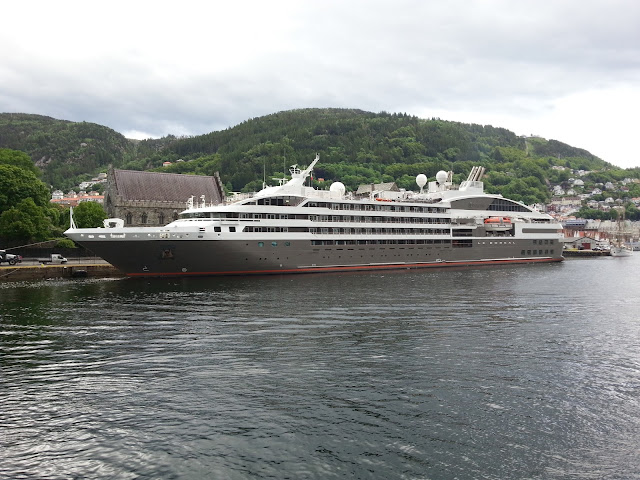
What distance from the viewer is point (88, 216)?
66.0 metres

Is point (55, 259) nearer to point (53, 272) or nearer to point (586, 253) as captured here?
point (53, 272)

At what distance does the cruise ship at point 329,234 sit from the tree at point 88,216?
12570 millimetres

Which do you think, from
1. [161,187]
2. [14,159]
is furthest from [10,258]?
[161,187]

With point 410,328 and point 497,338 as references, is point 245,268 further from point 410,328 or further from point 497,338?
point 497,338

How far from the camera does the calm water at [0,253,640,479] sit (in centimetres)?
1048

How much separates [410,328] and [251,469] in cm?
1358

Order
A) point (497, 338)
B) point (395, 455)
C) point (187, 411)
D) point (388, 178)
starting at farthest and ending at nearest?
point (388, 178) → point (497, 338) → point (187, 411) → point (395, 455)

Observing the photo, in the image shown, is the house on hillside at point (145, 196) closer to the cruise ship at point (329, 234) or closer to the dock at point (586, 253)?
the cruise ship at point (329, 234)

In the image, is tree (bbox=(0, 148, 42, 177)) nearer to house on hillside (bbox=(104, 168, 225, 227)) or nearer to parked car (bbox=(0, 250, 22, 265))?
house on hillside (bbox=(104, 168, 225, 227))

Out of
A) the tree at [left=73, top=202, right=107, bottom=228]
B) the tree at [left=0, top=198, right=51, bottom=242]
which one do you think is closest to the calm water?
the tree at [left=0, top=198, right=51, bottom=242]

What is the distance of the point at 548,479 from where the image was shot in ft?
31.9

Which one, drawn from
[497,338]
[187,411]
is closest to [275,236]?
[497,338]

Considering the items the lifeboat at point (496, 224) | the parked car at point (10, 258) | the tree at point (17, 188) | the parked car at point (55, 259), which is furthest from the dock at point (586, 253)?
the parked car at point (10, 258)

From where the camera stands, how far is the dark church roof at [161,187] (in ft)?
252
